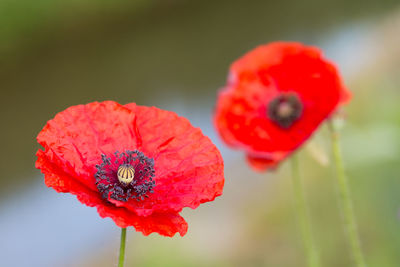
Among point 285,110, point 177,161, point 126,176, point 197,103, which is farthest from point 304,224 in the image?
point 197,103

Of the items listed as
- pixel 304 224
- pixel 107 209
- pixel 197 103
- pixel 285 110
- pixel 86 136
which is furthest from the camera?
pixel 197 103

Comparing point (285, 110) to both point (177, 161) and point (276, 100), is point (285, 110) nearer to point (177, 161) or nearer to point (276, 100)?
point (276, 100)

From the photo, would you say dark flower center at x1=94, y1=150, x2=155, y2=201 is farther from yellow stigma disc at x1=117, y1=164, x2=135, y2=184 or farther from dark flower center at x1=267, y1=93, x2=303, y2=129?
dark flower center at x1=267, y1=93, x2=303, y2=129

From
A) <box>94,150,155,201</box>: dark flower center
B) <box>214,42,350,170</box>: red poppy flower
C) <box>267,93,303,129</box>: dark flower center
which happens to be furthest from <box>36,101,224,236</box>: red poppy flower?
<box>267,93,303,129</box>: dark flower center

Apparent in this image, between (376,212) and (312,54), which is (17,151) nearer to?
(376,212)

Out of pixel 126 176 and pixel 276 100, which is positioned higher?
pixel 276 100

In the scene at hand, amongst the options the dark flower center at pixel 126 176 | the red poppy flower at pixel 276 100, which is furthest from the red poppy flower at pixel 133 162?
the red poppy flower at pixel 276 100

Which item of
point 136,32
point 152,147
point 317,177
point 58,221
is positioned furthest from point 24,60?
point 152,147

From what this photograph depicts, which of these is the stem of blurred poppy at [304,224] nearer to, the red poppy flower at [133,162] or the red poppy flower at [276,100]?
the red poppy flower at [276,100]
